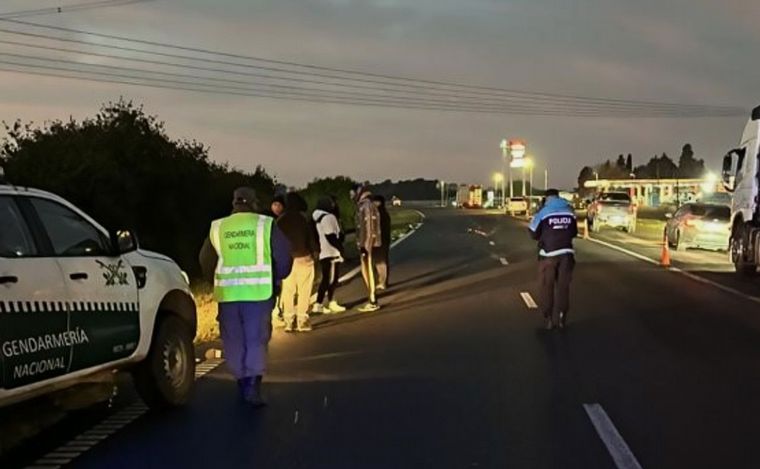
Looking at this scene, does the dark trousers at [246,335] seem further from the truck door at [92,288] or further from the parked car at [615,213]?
the parked car at [615,213]

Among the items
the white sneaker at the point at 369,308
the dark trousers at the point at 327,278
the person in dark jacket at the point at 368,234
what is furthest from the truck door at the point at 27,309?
the person in dark jacket at the point at 368,234

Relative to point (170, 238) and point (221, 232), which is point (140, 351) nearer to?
point (221, 232)

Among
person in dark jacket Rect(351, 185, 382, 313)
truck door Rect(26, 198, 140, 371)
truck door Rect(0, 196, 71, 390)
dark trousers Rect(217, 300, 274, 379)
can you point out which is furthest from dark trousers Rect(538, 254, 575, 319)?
truck door Rect(0, 196, 71, 390)

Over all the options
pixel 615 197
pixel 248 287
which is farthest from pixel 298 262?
pixel 615 197

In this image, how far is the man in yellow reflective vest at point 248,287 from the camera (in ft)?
28.3

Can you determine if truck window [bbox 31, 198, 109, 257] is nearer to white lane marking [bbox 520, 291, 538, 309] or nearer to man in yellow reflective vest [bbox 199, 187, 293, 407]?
man in yellow reflective vest [bbox 199, 187, 293, 407]

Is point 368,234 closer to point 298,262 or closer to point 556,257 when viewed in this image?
point 298,262

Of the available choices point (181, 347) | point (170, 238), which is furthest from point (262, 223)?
point (170, 238)

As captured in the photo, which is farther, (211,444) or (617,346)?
(617,346)

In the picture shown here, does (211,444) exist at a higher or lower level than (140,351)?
lower

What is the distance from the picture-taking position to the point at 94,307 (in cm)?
726

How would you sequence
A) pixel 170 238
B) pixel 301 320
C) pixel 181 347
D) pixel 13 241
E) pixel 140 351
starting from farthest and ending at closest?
pixel 170 238 < pixel 301 320 < pixel 181 347 < pixel 140 351 < pixel 13 241

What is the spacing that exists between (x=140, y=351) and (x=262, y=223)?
1.57 meters

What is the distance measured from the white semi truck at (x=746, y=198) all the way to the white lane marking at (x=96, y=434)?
50.8ft
